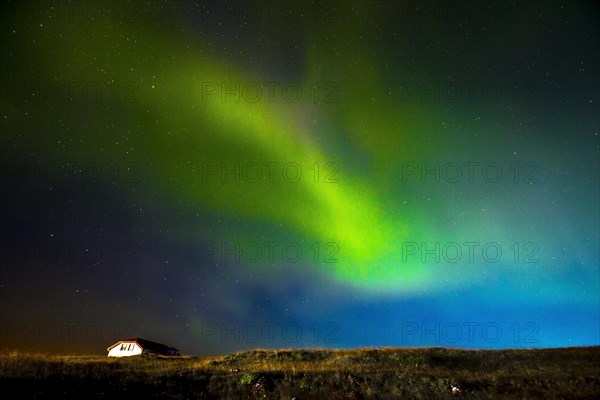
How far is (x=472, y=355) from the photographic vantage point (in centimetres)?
3556

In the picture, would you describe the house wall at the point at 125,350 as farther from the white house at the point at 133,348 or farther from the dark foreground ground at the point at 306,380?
the dark foreground ground at the point at 306,380

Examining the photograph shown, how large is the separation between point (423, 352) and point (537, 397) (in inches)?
603

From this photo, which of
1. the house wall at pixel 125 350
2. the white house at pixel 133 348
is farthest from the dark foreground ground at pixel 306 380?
the house wall at pixel 125 350

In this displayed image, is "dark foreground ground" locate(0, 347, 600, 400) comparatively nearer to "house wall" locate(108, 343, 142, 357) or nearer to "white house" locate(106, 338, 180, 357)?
"white house" locate(106, 338, 180, 357)

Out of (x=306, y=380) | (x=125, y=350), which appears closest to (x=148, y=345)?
(x=125, y=350)

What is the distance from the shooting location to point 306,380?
22422mm

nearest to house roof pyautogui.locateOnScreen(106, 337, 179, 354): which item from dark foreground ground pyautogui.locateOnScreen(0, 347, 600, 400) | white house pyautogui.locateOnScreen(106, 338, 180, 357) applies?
white house pyautogui.locateOnScreen(106, 338, 180, 357)

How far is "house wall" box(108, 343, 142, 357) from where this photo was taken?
2260 inches

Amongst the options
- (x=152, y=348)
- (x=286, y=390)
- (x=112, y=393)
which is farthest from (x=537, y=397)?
(x=152, y=348)

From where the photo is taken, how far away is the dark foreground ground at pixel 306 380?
18.7 metres

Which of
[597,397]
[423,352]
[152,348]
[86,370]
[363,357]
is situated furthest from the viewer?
[152,348]

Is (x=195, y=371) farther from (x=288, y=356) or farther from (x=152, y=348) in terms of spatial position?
(x=152, y=348)

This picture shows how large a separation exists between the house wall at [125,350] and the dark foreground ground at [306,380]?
33104 millimetres

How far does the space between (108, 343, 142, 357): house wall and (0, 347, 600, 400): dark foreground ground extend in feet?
109
